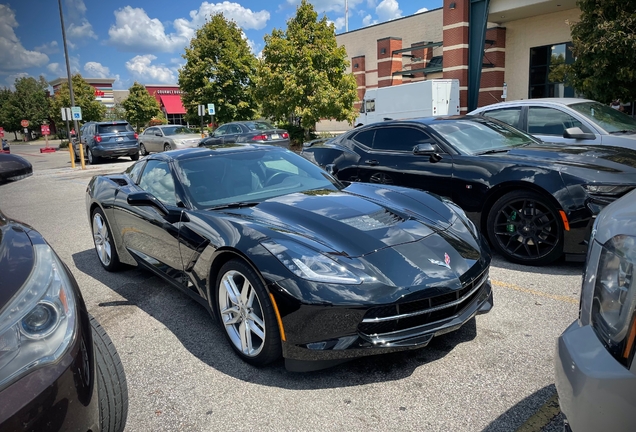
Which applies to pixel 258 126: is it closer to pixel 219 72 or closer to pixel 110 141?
pixel 110 141

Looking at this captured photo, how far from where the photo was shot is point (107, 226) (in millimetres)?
5113

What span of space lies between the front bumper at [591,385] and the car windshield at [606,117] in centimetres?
671

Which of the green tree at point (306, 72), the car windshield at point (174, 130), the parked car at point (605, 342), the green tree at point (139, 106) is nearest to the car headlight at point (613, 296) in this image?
the parked car at point (605, 342)

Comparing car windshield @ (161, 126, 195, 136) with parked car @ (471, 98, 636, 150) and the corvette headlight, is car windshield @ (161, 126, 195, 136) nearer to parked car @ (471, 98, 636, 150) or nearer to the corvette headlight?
parked car @ (471, 98, 636, 150)

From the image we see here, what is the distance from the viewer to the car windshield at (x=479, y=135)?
566 cm

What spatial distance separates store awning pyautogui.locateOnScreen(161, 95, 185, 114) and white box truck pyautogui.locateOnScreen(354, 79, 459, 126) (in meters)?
48.2

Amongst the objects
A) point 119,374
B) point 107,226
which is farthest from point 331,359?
point 107,226

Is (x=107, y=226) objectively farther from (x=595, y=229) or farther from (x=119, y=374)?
(x=595, y=229)

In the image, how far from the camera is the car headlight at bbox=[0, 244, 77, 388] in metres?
1.40

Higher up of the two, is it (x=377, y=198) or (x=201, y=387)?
(x=377, y=198)

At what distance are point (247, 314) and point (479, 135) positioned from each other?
4060 mm

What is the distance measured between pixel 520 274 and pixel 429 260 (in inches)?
83.6

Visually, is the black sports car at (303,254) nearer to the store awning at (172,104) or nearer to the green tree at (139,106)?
the green tree at (139,106)

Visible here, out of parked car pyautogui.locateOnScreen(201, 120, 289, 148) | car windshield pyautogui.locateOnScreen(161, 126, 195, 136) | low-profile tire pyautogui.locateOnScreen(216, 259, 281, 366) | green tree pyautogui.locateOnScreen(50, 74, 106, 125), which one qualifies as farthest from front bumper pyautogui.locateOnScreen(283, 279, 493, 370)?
green tree pyautogui.locateOnScreen(50, 74, 106, 125)
